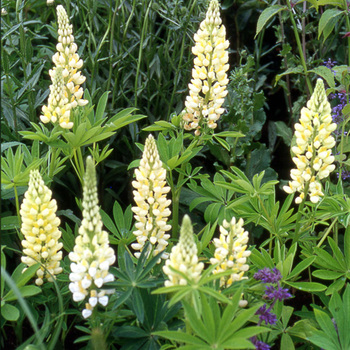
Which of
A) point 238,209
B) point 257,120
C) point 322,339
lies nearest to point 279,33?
point 257,120

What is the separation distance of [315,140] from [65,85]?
920 mm

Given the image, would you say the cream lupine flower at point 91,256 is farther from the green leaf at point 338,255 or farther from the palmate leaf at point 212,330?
the green leaf at point 338,255

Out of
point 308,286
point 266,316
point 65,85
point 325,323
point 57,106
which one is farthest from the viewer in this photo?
point 65,85

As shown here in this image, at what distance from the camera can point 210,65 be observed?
2.03 metres

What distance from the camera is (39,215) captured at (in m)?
1.61

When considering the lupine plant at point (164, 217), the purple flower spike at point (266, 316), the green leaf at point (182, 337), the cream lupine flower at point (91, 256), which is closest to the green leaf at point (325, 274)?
the lupine plant at point (164, 217)

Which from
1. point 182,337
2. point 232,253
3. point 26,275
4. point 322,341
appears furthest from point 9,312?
point 322,341

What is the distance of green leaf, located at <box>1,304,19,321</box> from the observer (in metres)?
1.56

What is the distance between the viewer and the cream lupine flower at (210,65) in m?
2.00

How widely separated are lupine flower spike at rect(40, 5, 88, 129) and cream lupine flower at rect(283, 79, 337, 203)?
77 cm

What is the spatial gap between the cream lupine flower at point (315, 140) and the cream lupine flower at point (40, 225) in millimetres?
774

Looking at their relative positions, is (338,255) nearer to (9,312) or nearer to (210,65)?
(210,65)

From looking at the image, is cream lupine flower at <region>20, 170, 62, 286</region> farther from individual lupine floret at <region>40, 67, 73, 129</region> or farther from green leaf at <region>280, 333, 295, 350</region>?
green leaf at <region>280, 333, 295, 350</region>

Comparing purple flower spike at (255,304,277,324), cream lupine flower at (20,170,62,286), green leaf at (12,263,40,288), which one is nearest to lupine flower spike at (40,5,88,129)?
cream lupine flower at (20,170,62,286)
